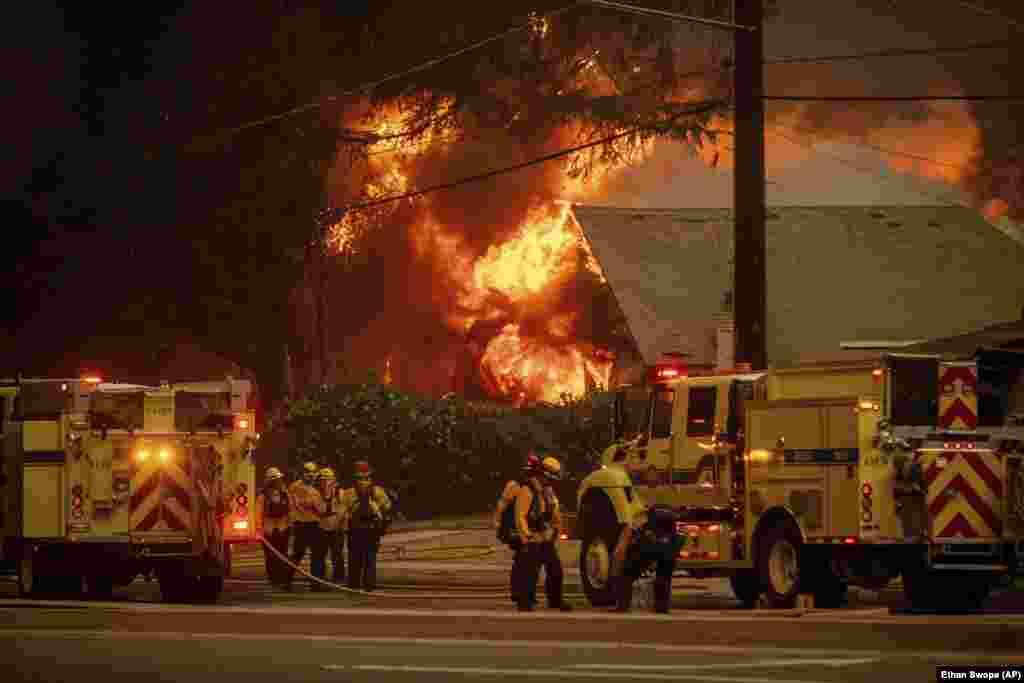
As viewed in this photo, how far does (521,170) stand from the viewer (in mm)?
51688

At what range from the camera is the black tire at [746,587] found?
75.2ft

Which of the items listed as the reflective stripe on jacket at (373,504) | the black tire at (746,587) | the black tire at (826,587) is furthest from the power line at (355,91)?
the black tire at (826,587)

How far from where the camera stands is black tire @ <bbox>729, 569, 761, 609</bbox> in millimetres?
22922

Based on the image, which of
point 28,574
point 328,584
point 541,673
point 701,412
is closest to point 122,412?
point 28,574

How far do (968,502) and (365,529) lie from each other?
29.0ft

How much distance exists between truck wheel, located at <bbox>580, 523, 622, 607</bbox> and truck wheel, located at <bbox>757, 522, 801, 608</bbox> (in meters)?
1.96

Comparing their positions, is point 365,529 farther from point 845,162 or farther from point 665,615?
point 845,162

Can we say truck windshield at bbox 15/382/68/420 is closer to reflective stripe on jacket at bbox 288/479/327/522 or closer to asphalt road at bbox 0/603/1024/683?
asphalt road at bbox 0/603/1024/683

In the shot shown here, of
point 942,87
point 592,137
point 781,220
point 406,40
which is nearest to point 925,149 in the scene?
point 942,87

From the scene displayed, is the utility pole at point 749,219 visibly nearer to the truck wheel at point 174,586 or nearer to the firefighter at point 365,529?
the firefighter at point 365,529

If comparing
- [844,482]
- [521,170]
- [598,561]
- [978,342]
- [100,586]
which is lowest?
[100,586]

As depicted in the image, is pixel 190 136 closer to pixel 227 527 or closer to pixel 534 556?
pixel 227 527

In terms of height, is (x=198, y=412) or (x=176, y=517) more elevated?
(x=198, y=412)

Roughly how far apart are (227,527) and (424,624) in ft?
17.9
